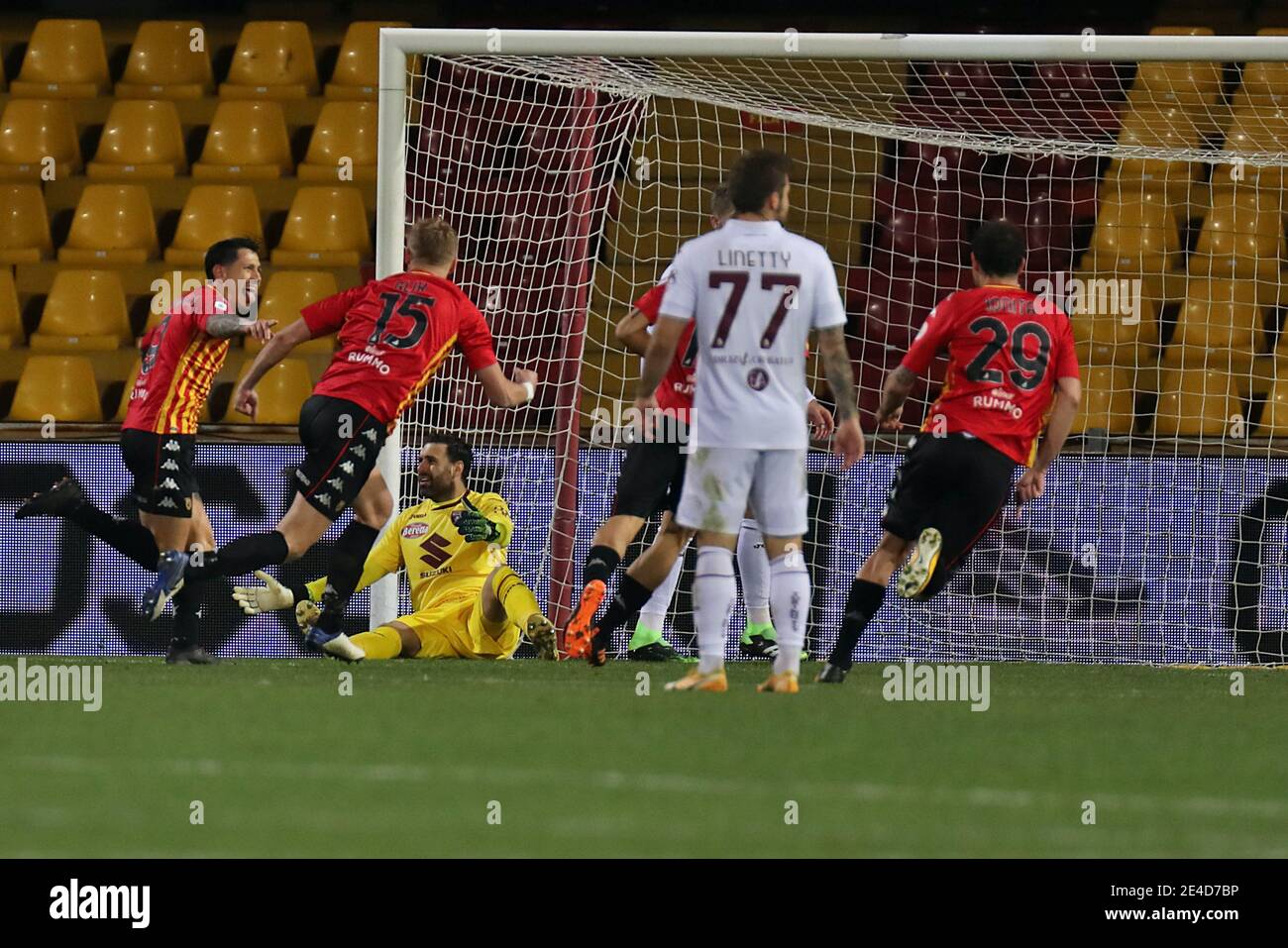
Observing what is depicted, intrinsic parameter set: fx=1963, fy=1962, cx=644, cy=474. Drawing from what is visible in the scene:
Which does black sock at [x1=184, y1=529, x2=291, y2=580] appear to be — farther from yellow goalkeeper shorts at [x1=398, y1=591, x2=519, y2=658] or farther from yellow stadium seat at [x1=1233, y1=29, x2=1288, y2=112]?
yellow stadium seat at [x1=1233, y1=29, x2=1288, y2=112]

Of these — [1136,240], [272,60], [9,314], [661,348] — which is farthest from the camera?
[272,60]

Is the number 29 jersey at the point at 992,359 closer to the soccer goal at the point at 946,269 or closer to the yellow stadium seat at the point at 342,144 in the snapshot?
the soccer goal at the point at 946,269

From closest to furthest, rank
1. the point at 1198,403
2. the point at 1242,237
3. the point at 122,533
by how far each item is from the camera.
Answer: the point at 122,533
the point at 1198,403
the point at 1242,237

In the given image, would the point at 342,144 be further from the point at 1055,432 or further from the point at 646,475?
the point at 1055,432

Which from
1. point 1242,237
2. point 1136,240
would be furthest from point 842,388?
point 1242,237

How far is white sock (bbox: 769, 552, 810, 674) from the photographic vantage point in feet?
21.2

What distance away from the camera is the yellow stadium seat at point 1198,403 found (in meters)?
10.3

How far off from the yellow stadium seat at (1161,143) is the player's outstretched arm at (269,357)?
5.61m

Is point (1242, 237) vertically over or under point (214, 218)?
under

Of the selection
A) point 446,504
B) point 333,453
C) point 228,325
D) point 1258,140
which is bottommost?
point 446,504

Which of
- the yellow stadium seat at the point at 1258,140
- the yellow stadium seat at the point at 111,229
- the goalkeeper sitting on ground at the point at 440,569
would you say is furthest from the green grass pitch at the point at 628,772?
the yellow stadium seat at the point at 111,229

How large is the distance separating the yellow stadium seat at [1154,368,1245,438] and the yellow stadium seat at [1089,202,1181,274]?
72 centimetres

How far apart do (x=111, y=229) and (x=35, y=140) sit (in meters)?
1.13

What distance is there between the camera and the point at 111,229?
12.6 meters
